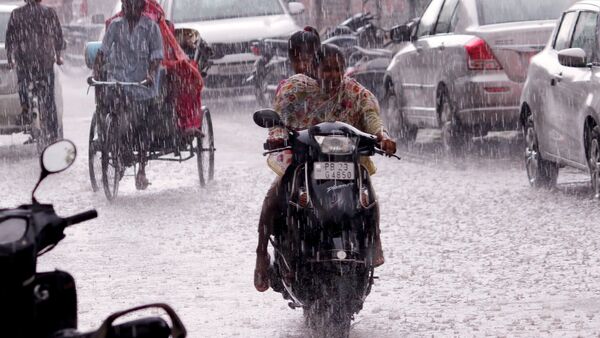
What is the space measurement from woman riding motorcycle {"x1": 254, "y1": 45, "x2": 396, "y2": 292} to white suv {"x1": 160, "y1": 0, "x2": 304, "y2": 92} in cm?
1532

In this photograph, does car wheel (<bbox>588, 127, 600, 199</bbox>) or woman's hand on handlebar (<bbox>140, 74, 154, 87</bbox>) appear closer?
car wheel (<bbox>588, 127, 600, 199</bbox>)

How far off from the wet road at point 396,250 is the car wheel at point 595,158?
0.18m

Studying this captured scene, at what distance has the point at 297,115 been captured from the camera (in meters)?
7.67

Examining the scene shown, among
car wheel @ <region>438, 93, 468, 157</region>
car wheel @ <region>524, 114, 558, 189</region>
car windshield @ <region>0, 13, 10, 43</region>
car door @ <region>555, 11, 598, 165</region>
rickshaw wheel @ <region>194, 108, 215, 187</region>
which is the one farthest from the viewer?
car windshield @ <region>0, 13, 10, 43</region>

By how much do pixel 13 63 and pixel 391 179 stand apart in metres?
4.82

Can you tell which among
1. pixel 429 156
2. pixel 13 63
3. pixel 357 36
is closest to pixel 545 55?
pixel 429 156

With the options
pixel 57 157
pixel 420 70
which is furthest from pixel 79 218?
pixel 420 70

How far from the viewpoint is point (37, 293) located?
131 inches

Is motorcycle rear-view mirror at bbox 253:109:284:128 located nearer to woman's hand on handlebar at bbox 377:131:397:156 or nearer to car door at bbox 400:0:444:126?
woman's hand on handlebar at bbox 377:131:397:156

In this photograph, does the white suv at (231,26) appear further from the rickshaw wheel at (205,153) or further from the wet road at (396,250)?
the rickshaw wheel at (205,153)

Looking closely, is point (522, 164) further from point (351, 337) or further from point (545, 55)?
point (351, 337)

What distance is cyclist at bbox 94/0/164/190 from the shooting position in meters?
13.7

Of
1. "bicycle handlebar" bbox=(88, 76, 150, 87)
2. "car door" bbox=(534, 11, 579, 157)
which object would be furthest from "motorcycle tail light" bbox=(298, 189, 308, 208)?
"bicycle handlebar" bbox=(88, 76, 150, 87)

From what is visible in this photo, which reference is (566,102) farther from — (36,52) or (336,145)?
(36,52)
